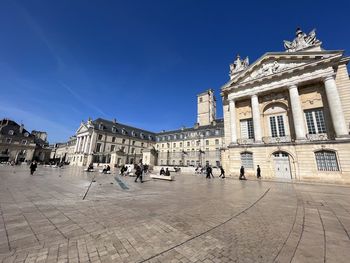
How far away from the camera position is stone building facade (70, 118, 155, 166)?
5391 centimetres

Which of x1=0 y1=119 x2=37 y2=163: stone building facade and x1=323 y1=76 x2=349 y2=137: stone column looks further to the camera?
x1=0 y1=119 x2=37 y2=163: stone building facade

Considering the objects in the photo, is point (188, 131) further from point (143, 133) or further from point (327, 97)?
point (327, 97)

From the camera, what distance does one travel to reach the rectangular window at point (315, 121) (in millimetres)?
18516

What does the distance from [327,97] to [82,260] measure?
972 inches

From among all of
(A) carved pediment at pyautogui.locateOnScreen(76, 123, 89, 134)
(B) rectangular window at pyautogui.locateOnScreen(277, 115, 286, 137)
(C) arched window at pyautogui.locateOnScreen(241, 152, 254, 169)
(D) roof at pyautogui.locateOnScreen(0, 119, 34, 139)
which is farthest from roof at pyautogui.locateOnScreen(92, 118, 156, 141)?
(B) rectangular window at pyautogui.locateOnScreen(277, 115, 286, 137)

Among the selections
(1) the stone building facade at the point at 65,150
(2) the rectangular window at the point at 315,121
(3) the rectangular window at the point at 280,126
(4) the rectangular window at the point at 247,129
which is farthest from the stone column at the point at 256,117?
(1) the stone building facade at the point at 65,150

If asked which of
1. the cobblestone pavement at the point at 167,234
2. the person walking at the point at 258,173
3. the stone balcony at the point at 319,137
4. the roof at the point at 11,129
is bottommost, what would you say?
the cobblestone pavement at the point at 167,234

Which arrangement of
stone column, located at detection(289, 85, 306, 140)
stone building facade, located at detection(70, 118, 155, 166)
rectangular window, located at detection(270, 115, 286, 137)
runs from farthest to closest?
stone building facade, located at detection(70, 118, 155, 166)
rectangular window, located at detection(270, 115, 286, 137)
stone column, located at detection(289, 85, 306, 140)

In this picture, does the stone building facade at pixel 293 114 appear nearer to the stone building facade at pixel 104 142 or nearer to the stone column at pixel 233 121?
the stone column at pixel 233 121

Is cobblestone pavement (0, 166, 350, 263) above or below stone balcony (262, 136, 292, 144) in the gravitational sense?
below

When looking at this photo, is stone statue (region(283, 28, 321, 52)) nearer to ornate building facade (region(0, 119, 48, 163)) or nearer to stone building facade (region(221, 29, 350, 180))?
stone building facade (region(221, 29, 350, 180))

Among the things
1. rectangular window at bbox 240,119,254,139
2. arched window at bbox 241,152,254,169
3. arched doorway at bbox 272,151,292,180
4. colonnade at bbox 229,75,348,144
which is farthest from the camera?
rectangular window at bbox 240,119,254,139

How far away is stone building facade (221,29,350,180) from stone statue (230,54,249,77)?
2102mm

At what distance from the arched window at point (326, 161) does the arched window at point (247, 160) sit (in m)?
6.72
